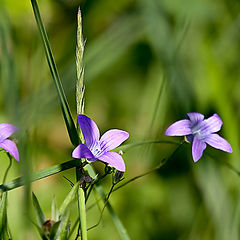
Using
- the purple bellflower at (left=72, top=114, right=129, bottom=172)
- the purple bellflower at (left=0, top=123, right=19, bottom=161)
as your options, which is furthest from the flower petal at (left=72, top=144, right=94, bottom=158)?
the purple bellflower at (left=0, top=123, right=19, bottom=161)

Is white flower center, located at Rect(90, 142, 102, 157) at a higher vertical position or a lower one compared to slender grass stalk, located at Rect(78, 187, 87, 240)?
higher

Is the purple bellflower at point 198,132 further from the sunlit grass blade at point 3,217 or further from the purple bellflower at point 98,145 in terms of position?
the sunlit grass blade at point 3,217

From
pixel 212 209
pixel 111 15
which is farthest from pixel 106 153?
pixel 111 15

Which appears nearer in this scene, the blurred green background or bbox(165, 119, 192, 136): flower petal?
bbox(165, 119, 192, 136): flower petal

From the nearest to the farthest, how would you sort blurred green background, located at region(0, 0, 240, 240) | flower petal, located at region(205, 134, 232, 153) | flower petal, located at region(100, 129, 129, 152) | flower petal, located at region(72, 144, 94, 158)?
flower petal, located at region(72, 144, 94, 158), flower petal, located at region(100, 129, 129, 152), flower petal, located at region(205, 134, 232, 153), blurred green background, located at region(0, 0, 240, 240)

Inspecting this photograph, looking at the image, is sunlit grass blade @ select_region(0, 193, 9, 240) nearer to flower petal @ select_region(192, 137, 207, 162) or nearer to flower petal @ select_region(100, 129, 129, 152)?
flower petal @ select_region(100, 129, 129, 152)

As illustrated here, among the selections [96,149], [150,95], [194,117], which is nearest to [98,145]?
[96,149]

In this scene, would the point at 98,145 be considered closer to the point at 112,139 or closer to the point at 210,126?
the point at 112,139
